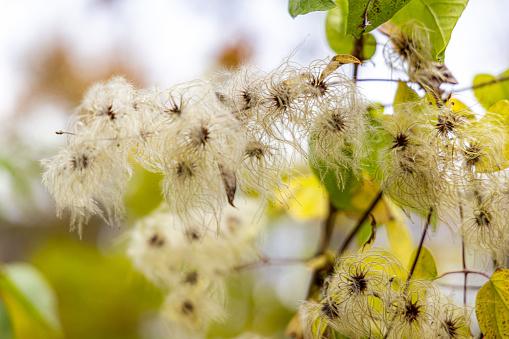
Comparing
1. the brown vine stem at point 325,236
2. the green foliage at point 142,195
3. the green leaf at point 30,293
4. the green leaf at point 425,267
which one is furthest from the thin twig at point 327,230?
the green foliage at point 142,195

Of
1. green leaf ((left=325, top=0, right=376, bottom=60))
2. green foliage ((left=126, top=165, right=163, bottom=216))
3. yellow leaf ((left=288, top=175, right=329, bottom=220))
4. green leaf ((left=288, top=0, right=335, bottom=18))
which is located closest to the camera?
green leaf ((left=288, top=0, right=335, bottom=18))

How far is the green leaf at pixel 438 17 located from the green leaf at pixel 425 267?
15 cm

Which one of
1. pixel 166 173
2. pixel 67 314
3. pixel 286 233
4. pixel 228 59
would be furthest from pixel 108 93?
pixel 228 59

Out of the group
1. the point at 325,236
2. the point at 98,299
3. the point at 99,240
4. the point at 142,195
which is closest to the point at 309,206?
the point at 325,236

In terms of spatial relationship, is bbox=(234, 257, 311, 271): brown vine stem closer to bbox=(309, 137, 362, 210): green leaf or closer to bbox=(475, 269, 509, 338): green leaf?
bbox=(309, 137, 362, 210): green leaf

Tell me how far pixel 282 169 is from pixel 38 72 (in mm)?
1841

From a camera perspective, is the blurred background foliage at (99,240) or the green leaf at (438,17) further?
the blurred background foliage at (99,240)

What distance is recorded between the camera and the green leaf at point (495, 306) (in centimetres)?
30

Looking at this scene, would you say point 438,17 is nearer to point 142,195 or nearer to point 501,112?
point 501,112

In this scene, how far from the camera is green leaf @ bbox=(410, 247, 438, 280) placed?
0.32 metres

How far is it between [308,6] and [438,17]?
4.3 inches

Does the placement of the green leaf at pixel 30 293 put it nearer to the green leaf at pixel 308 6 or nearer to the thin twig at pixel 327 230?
the thin twig at pixel 327 230

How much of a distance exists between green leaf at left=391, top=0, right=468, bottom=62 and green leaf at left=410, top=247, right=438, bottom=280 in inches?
5.9

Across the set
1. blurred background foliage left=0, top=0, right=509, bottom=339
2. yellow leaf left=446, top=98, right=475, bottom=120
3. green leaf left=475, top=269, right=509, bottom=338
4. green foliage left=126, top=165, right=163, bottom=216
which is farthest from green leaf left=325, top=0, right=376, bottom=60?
green foliage left=126, top=165, right=163, bottom=216
